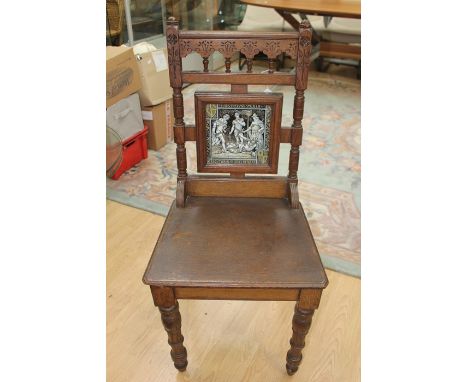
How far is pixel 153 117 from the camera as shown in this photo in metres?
3.08

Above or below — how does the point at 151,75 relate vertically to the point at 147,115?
above

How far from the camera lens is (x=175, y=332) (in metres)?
1.41

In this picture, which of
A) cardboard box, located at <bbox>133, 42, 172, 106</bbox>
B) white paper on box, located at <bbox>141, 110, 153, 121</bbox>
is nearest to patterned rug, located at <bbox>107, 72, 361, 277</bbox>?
white paper on box, located at <bbox>141, 110, 153, 121</bbox>

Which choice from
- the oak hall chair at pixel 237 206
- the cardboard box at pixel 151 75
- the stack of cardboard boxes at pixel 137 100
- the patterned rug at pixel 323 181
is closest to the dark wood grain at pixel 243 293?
the oak hall chair at pixel 237 206

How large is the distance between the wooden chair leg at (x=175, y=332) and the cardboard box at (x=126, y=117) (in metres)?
1.67

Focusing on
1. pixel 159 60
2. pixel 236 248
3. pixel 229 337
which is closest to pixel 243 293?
pixel 236 248

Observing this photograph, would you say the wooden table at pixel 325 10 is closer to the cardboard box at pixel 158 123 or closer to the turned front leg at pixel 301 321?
the cardboard box at pixel 158 123

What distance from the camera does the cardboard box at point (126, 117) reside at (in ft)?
8.79

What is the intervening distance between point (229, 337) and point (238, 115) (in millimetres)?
951

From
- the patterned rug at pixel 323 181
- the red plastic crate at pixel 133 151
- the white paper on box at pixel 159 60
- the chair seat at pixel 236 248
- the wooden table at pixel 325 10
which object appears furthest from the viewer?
the wooden table at pixel 325 10

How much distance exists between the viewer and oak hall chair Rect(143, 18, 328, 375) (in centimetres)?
127

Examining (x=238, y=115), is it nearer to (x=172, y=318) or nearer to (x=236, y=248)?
(x=236, y=248)

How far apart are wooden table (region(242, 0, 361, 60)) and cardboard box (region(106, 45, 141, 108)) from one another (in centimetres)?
224

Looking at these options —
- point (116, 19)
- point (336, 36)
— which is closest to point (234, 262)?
point (116, 19)
